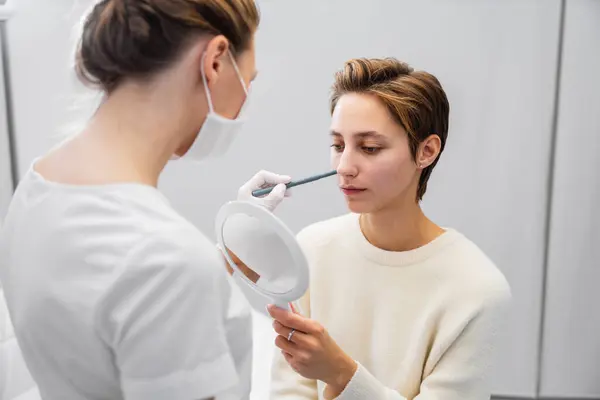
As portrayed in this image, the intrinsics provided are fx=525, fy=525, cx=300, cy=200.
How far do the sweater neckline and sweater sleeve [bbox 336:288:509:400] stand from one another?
0.45ft

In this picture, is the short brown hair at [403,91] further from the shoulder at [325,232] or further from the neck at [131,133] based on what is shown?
the neck at [131,133]

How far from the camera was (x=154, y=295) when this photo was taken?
1.70 ft

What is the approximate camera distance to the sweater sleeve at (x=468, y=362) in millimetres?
935

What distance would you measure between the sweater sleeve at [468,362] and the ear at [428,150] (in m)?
0.28

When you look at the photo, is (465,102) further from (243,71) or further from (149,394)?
(149,394)

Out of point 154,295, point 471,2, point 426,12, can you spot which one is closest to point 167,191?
point 426,12

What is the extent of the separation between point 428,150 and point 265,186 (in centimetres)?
32

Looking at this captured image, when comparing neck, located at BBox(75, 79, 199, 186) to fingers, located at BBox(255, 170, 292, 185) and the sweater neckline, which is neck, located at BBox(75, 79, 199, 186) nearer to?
fingers, located at BBox(255, 170, 292, 185)

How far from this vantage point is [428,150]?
3.29 ft

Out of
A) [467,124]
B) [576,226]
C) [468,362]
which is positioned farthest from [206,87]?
[576,226]

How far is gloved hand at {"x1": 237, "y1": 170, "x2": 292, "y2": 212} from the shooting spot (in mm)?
929

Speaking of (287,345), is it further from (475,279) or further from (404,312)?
(475,279)

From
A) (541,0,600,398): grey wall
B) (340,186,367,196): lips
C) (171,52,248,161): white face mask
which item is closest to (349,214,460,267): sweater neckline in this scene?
(340,186,367,196): lips

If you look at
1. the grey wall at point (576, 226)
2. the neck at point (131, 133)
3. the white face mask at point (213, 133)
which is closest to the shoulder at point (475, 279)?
the white face mask at point (213, 133)
